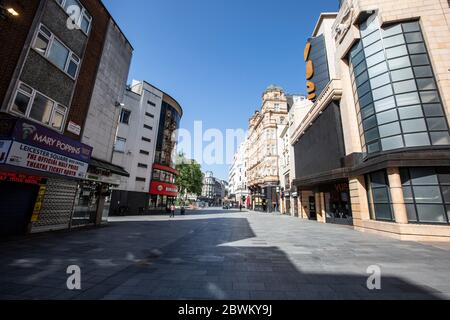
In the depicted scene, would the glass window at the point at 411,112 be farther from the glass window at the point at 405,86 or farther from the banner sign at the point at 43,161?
Answer: the banner sign at the point at 43,161

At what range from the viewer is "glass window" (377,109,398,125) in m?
12.7

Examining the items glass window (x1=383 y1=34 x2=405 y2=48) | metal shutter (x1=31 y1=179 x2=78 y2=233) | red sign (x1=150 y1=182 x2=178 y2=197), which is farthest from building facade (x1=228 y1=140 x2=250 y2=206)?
glass window (x1=383 y1=34 x2=405 y2=48)

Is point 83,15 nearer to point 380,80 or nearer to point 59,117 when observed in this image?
point 59,117

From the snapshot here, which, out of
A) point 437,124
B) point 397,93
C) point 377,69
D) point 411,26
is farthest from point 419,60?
point 437,124

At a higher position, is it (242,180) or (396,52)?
(396,52)

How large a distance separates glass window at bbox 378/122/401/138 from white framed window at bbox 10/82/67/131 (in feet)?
64.7

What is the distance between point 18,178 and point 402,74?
884 inches

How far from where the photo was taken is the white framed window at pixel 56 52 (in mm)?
10055

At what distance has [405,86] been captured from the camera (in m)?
12.8

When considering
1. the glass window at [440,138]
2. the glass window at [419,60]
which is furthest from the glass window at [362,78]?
the glass window at [440,138]

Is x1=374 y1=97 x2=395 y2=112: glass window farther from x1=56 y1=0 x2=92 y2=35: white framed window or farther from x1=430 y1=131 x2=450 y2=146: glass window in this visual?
x1=56 y1=0 x2=92 y2=35: white framed window

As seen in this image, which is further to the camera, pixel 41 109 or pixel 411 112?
pixel 411 112

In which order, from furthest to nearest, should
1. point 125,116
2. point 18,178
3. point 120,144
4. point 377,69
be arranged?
point 125,116 → point 120,144 → point 377,69 → point 18,178
